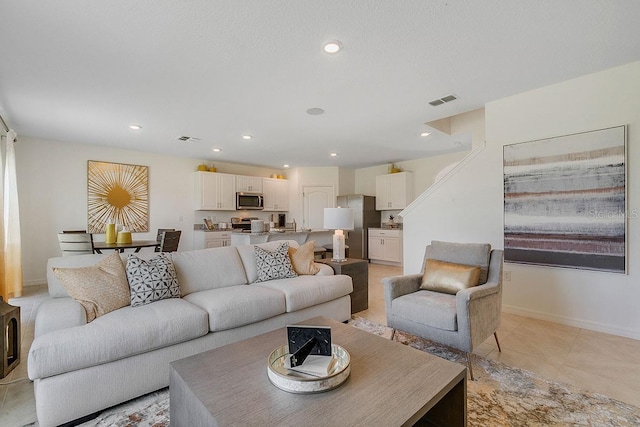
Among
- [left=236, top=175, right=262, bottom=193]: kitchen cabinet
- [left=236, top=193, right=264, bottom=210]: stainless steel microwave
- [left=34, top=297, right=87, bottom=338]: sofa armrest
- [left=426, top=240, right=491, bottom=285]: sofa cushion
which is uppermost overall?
[left=236, top=175, right=262, bottom=193]: kitchen cabinet

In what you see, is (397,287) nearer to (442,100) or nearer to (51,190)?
(442,100)

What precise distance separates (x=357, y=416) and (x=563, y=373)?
1.95m

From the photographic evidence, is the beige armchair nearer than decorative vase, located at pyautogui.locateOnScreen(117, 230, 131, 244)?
Yes

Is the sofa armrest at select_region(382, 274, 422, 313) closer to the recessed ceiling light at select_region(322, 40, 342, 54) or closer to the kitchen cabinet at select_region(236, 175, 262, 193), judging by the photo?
the recessed ceiling light at select_region(322, 40, 342, 54)

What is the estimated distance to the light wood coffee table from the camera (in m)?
1.08

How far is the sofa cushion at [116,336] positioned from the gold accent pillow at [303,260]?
123 cm

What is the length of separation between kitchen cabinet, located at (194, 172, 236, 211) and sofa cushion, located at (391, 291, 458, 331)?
16.7 feet

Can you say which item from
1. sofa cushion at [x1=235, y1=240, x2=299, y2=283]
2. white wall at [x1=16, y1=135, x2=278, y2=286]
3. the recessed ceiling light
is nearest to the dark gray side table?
sofa cushion at [x1=235, y1=240, x2=299, y2=283]

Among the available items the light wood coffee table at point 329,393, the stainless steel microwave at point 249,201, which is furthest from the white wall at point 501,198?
the stainless steel microwave at point 249,201

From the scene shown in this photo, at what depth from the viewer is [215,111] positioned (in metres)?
3.70

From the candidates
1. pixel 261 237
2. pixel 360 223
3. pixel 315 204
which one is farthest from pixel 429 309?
pixel 315 204

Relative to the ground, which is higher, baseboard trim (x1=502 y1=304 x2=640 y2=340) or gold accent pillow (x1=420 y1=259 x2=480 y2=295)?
gold accent pillow (x1=420 y1=259 x2=480 y2=295)

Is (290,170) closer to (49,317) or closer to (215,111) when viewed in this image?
(215,111)

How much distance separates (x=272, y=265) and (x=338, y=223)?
94 centimetres
